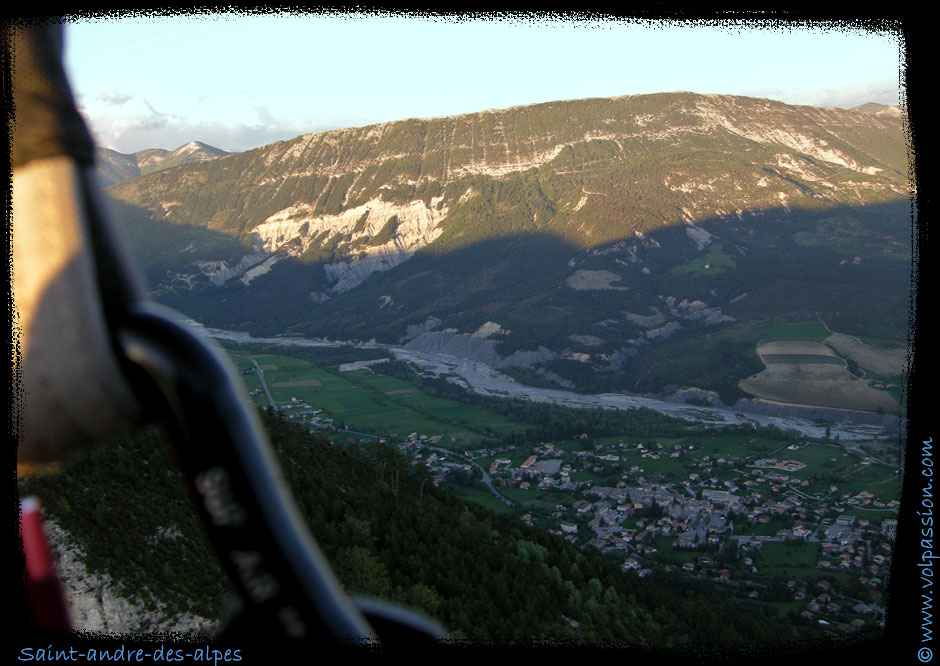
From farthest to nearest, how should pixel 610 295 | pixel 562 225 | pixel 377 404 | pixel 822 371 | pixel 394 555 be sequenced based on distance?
pixel 562 225 → pixel 610 295 → pixel 377 404 → pixel 822 371 → pixel 394 555

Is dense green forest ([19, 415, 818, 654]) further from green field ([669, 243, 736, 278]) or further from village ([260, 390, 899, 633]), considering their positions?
green field ([669, 243, 736, 278])

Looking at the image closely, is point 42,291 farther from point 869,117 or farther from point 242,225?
point 869,117

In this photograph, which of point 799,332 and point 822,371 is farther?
point 799,332

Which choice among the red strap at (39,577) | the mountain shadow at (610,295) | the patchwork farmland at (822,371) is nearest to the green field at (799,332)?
the patchwork farmland at (822,371)

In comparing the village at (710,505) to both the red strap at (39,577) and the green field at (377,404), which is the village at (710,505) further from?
the red strap at (39,577)

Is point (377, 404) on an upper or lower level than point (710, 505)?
lower

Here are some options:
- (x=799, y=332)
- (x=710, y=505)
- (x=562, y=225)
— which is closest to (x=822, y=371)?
(x=799, y=332)

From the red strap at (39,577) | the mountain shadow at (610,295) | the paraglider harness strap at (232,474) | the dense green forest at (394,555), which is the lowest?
the mountain shadow at (610,295)

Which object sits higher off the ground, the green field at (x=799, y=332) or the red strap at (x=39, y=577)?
the red strap at (x=39, y=577)

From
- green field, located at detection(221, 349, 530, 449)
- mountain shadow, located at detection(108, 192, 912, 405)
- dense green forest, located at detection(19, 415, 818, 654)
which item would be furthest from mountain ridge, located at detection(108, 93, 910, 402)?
dense green forest, located at detection(19, 415, 818, 654)

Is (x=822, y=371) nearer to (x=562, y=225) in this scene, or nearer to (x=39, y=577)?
(x=39, y=577)

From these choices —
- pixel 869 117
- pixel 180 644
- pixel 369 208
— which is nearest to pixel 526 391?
pixel 180 644
